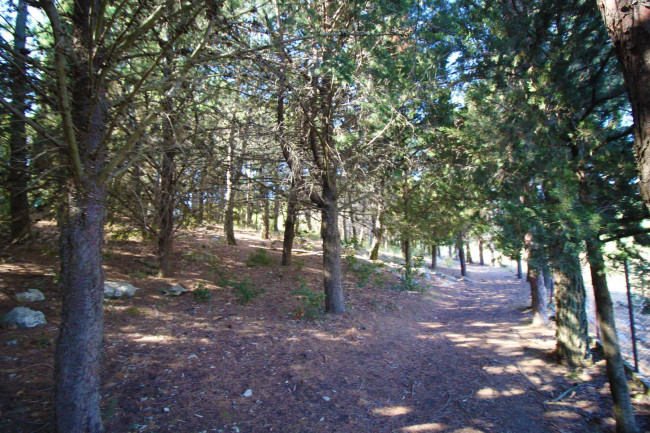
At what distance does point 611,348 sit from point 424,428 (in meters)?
2.84

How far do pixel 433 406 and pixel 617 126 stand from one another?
4.90 metres

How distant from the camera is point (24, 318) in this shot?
4562 millimetres

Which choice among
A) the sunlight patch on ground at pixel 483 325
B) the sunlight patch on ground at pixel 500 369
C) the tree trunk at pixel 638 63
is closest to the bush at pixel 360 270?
the sunlight patch on ground at pixel 483 325

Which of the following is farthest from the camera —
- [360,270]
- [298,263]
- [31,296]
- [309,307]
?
[360,270]

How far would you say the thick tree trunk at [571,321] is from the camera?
5789 millimetres

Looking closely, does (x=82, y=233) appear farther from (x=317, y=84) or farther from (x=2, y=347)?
(x=317, y=84)

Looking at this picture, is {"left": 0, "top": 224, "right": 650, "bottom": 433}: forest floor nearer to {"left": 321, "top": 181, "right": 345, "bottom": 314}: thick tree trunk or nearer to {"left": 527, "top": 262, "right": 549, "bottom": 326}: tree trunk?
{"left": 321, "top": 181, "right": 345, "bottom": 314}: thick tree trunk

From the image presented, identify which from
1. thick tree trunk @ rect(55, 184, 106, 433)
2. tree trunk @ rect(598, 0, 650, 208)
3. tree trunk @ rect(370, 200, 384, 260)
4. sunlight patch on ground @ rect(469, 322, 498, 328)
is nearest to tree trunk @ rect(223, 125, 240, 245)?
thick tree trunk @ rect(55, 184, 106, 433)

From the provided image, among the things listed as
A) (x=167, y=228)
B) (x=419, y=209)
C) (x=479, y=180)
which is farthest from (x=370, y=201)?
(x=167, y=228)

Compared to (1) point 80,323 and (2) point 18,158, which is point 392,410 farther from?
(2) point 18,158

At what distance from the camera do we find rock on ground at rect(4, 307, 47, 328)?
14.7 ft

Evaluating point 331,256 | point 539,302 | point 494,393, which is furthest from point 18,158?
point 539,302

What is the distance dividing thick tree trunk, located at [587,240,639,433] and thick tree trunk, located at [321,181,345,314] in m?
4.73

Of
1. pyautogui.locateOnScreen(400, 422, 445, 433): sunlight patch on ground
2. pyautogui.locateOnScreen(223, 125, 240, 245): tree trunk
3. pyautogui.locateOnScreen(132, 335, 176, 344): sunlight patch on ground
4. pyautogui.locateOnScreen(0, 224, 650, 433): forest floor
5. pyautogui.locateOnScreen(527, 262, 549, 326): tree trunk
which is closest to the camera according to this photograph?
pyautogui.locateOnScreen(0, 224, 650, 433): forest floor
